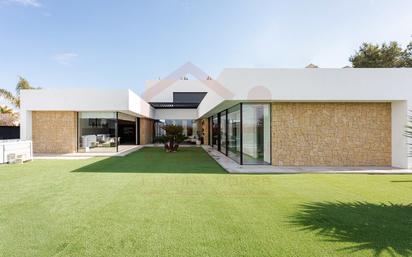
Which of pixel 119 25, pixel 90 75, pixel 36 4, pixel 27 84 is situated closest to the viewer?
pixel 36 4

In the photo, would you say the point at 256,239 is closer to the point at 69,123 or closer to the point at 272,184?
the point at 272,184

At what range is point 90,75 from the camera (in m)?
23.2

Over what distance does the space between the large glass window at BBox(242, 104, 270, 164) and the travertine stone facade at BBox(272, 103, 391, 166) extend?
1.23 ft

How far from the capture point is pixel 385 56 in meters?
24.3

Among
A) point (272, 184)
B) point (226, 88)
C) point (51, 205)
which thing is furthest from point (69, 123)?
point (272, 184)

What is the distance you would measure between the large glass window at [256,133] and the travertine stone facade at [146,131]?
14.5m

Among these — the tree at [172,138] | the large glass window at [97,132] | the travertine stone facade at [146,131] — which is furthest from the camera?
the travertine stone facade at [146,131]

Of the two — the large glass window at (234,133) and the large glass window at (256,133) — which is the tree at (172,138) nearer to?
the large glass window at (234,133)

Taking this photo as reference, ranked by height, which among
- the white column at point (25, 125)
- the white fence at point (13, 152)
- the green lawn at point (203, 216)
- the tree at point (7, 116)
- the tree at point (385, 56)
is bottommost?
the green lawn at point (203, 216)

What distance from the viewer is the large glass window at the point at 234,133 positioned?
38.8 ft

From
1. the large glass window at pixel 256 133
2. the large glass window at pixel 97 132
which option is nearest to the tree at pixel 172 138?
the large glass window at pixel 97 132

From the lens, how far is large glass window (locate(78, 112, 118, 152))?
16469mm

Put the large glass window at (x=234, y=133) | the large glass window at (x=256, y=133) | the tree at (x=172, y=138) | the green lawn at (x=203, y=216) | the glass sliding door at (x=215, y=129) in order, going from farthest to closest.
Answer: the glass sliding door at (x=215, y=129) → the tree at (x=172, y=138) → the large glass window at (x=234, y=133) → the large glass window at (x=256, y=133) → the green lawn at (x=203, y=216)

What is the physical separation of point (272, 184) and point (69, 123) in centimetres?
1412
